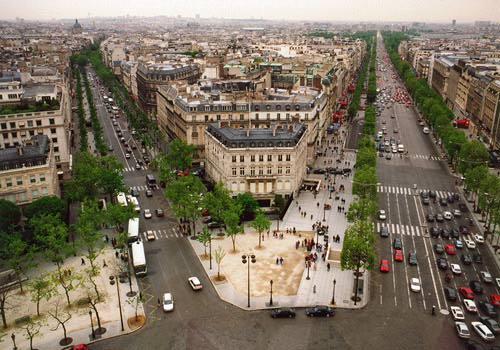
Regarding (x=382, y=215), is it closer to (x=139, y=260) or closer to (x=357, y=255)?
(x=357, y=255)

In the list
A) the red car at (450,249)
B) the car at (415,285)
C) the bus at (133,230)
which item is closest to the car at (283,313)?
the car at (415,285)

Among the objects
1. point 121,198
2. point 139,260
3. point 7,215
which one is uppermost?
point 7,215

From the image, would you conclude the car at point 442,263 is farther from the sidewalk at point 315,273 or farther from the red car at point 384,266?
the sidewalk at point 315,273

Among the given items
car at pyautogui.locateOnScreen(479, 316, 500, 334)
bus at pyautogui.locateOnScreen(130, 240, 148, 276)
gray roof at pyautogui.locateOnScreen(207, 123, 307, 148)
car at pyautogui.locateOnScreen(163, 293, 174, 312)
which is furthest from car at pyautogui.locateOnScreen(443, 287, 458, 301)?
bus at pyautogui.locateOnScreen(130, 240, 148, 276)

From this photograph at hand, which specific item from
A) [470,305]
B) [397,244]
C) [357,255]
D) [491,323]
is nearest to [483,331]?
[491,323]

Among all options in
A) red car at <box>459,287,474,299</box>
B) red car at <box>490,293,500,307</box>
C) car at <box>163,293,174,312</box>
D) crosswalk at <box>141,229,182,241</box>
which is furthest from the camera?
crosswalk at <box>141,229,182,241</box>

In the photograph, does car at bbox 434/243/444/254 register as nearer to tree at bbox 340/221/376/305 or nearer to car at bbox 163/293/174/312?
tree at bbox 340/221/376/305

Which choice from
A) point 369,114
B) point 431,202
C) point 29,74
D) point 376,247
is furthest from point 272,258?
point 29,74
